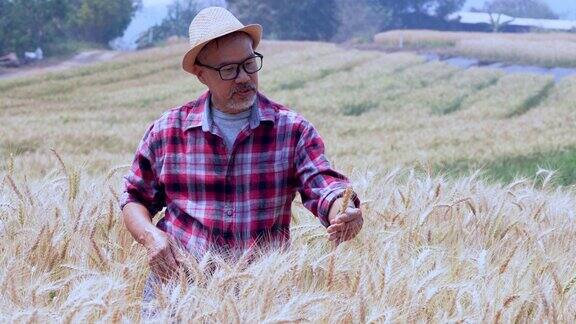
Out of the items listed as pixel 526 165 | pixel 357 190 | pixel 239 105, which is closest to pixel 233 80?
pixel 239 105

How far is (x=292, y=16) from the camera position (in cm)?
328

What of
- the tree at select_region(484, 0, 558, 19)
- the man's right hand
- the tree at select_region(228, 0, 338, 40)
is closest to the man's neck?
the man's right hand

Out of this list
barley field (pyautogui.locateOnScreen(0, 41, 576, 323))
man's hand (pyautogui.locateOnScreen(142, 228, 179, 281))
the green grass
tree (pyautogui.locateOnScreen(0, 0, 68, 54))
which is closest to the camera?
barley field (pyautogui.locateOnScreen(0, 41, 576, 323))

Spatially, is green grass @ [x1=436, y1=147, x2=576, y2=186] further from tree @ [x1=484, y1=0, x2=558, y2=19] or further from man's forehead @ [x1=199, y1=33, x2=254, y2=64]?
man's forehead @ [x1=199, y1=33, x2=254, y2=64]

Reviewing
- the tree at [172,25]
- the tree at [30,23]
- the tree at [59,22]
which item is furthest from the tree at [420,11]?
the tree at [30,23]

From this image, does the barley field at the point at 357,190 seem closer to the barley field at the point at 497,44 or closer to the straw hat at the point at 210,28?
the barley field at the point at 497,44

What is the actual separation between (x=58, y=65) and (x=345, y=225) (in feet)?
7.12

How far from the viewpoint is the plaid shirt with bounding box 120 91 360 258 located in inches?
60.2

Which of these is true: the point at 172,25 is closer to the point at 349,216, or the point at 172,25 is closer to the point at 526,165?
the point at 526,165

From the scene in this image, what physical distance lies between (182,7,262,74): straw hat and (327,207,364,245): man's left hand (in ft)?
1.19

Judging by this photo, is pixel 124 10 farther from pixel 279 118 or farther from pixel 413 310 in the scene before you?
pixel 413 310

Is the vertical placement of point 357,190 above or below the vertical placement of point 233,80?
below

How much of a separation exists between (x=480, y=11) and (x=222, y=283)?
2287 mm

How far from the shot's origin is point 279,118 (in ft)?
5.09
